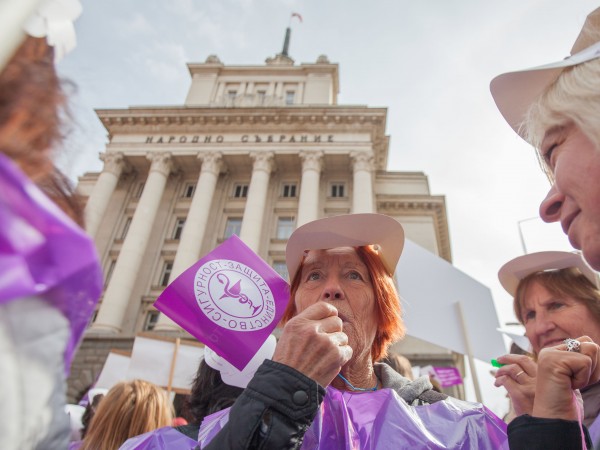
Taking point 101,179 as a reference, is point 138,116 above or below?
above

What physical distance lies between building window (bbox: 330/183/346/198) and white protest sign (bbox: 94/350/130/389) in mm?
21295

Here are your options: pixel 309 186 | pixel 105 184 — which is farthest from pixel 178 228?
pixel 309 186

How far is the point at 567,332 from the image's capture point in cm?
223

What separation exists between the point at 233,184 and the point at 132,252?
340 inches

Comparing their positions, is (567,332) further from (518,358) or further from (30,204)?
(30,204)

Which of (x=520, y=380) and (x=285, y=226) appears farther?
(x=285, y=226)

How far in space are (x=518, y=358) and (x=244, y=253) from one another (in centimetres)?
154

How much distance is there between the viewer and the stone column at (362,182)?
23391 mm

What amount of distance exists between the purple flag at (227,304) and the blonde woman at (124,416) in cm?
104

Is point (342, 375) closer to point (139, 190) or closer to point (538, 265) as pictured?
point (538, 265)

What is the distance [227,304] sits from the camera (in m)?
2.06

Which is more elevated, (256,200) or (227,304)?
(256,200)

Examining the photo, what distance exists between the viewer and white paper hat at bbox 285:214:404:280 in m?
2.22

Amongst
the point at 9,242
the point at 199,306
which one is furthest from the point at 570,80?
the point at 199,306
